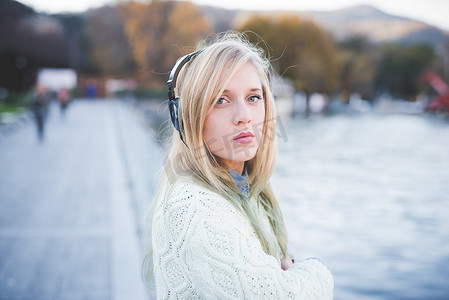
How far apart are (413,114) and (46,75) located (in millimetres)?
41944

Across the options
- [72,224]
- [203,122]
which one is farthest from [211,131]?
[72,224]

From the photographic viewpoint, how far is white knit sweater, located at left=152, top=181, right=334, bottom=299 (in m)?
1.13

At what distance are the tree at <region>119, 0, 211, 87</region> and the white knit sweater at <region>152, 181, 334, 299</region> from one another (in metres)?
29.1

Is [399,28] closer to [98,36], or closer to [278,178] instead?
[98,36]

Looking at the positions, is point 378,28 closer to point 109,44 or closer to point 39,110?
point 109,44

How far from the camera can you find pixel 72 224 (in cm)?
664

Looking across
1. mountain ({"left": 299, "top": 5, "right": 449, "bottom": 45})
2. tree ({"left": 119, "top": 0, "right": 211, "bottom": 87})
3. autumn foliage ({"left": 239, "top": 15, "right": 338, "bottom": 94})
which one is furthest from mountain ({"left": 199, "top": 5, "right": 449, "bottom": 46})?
tree ({"left": 119, "top": 0, "right": 211, "bottom": 87})

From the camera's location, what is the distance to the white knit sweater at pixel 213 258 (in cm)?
113

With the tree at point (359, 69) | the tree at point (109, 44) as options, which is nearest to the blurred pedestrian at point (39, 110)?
the tree at point (109, 44)

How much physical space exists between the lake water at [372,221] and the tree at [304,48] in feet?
128

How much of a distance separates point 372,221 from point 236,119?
7285mm

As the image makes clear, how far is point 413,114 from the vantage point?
52.0m

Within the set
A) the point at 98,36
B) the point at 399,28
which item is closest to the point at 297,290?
the point at 98,36

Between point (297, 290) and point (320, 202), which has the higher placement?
point (297, 290)
